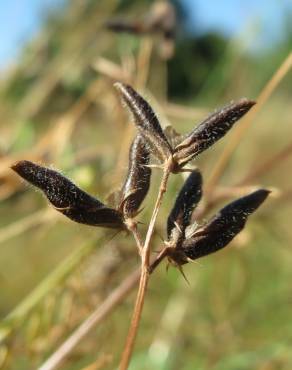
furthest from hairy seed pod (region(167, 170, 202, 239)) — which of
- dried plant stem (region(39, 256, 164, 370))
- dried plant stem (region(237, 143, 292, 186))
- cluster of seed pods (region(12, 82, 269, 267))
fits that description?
dried plant stem (region(237, 143, 292, 186))

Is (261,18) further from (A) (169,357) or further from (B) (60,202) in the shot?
(B) (60,202)

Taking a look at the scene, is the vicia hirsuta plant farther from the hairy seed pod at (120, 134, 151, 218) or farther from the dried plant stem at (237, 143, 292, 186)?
the dried plant stem at (237, 143, 292, 186)

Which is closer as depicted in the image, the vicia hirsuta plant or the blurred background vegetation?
the vicia hirsuta plant

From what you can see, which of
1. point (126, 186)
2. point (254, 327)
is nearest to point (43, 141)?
point (254, 327)

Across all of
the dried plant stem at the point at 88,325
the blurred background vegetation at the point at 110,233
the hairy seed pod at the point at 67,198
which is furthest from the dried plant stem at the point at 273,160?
the hairy seed pod at the point at 67,198

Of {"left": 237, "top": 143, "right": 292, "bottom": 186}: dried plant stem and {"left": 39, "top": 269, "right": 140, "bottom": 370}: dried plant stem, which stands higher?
{"left": 39, "top": 269, "right": 140, "bottom": 370}: dried plant stem

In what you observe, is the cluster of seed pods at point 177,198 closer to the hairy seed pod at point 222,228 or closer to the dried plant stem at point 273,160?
the hairy seed pod at point 222,228
